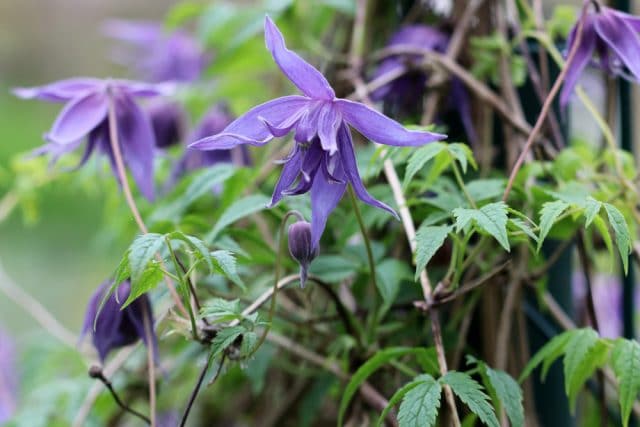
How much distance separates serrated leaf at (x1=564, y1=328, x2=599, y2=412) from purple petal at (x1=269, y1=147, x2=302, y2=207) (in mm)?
218

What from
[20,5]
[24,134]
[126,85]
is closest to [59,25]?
[20,5]

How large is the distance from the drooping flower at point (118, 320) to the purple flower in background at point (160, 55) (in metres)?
0.70

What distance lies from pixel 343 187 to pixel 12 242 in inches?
113

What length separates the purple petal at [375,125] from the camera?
41cm

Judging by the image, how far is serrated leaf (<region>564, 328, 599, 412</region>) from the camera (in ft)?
1.58

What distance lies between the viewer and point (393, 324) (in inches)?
25.2

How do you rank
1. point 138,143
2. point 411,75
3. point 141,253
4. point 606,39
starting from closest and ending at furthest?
1. point 141,253
2. point 606,39
3. point 138,143
4. point 411,75

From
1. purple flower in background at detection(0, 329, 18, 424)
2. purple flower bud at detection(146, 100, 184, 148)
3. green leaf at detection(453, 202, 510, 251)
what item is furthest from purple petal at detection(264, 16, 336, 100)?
purple flower in background at detection(0, 329, 18, 424)

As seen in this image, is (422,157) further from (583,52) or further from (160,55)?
(160,55)

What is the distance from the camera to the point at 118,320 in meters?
0.57

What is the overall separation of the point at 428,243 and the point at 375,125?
2.9 inches

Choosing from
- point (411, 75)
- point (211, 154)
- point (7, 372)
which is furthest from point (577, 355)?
point (7, 372)

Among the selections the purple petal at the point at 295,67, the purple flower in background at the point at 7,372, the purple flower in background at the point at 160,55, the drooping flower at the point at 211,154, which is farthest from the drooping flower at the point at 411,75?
the purple flower in background at the point at 7,372

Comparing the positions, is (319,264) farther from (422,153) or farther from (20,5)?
(20,5)
